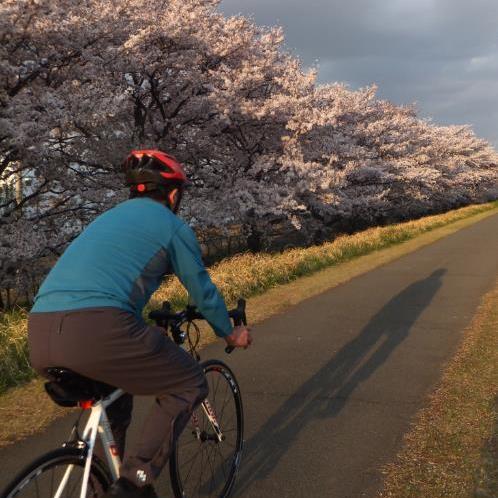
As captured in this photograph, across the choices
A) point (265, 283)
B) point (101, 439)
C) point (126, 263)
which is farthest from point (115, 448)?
point (265, 283)

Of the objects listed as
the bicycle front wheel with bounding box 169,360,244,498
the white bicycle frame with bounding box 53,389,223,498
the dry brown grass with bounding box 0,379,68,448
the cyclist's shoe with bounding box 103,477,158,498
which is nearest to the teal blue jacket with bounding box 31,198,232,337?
the white bicycle frame with bounding box 53,389,223,498

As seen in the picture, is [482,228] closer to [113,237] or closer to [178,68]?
[178,68]

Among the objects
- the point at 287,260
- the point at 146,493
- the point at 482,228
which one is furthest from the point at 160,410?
the point at 482,228

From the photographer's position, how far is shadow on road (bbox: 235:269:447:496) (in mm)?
3855

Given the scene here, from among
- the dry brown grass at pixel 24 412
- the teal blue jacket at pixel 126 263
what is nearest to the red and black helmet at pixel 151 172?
the teal blue jacket at pixel 126 263

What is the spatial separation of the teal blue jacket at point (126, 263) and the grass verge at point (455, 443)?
2014 mm

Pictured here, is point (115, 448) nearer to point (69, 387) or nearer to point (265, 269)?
point (69, 387)

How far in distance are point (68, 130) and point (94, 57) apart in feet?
6.51

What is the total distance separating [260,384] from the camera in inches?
213

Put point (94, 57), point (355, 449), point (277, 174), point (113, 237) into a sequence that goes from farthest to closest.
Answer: point (277, 174) < point (94, 57) < point (355, 449) < point (113, 237)

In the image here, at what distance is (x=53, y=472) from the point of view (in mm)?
2227

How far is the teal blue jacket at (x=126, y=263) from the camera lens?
2199 millimetres

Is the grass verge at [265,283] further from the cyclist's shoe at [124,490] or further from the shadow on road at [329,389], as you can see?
the cyclist's shoe at [124,490]

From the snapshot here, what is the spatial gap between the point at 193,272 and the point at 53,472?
100 centimetres
